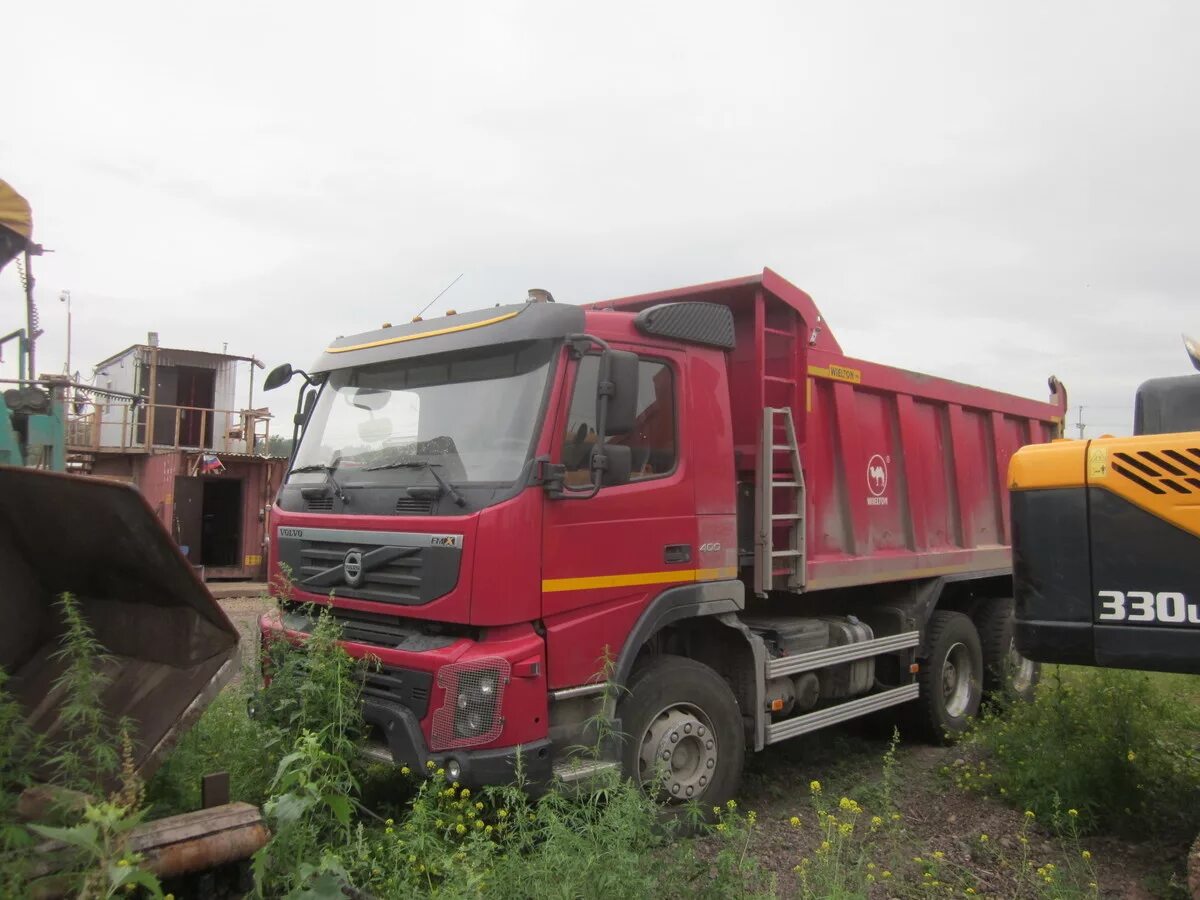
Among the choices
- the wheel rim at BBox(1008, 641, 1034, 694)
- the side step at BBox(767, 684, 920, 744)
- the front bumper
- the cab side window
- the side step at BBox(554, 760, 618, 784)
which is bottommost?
the wheel rim at BBox(1008, 641, 1034, 694)

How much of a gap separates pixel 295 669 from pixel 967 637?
5.42 metres

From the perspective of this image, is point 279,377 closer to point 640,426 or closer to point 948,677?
point 640,426

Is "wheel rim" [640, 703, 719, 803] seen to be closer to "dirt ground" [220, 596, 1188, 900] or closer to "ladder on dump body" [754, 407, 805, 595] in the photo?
"dirt ground" [220, 596, 1188, 900]

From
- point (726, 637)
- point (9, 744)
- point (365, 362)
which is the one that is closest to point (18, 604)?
point (9, 744)

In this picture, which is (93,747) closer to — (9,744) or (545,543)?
(9,744)

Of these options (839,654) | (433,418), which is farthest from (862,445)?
(433,418)

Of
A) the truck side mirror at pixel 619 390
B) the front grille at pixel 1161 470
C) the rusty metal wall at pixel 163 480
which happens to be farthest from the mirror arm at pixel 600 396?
the rusty metal wall at pixel 163 480

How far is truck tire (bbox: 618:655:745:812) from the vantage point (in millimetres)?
4309

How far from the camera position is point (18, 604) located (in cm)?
360

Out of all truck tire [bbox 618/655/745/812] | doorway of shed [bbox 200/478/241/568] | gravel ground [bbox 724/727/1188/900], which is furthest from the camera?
doorway of shed [bbox 200/478/241/568]

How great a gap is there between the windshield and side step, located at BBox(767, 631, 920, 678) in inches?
84.7

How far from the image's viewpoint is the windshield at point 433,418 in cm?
409

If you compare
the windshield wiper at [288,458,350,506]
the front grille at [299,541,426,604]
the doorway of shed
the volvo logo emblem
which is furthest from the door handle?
the doorway of shed

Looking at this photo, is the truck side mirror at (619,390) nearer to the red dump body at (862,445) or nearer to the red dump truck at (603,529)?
the red dump truck at (603,529)
